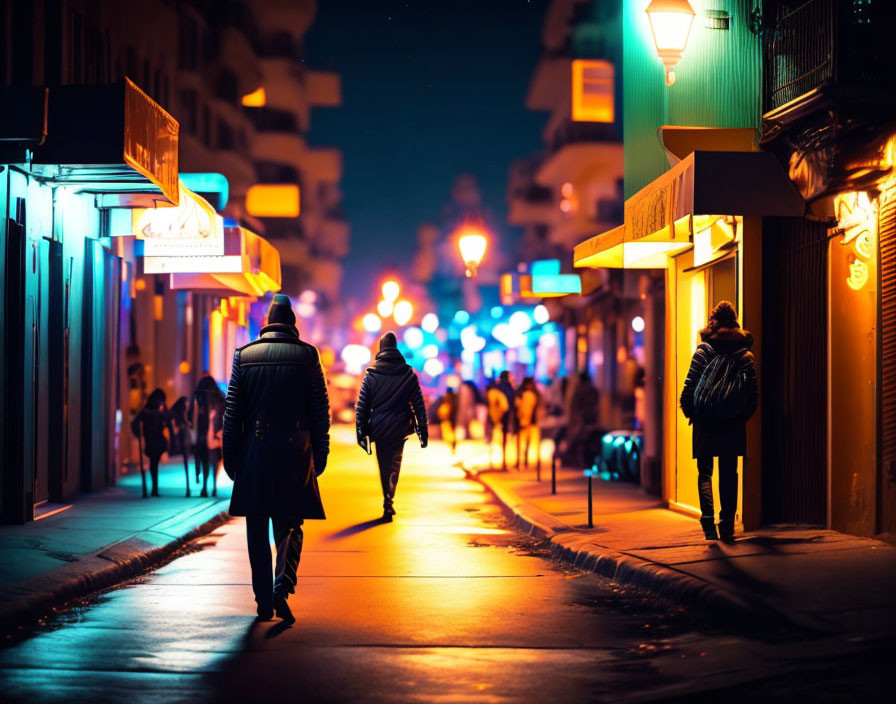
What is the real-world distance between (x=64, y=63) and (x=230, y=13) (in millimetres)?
39387

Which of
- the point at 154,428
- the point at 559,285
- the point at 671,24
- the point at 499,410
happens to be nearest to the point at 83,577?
the point at 671,24

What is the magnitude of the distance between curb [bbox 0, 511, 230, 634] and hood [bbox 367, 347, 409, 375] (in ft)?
12.7

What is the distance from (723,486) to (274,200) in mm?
68755

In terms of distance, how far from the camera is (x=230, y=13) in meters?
55.6

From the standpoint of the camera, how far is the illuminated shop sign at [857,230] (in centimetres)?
1170

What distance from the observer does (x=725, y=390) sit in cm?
1205

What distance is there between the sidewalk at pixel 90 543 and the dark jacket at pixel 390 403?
87.2 inches

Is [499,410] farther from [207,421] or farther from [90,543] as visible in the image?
[90,543]

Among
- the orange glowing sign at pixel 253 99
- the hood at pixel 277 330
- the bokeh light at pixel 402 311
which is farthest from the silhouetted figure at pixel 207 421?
the orange glowing sign at pixel 253 99

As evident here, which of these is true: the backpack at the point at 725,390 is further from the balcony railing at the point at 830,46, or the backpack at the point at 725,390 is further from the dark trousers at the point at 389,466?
the dark trousers at the point at 389,466

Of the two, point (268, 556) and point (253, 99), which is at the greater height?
point (253, 99)

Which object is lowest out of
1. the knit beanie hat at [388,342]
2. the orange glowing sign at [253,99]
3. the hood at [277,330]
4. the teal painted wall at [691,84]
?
the hood at [277,330]

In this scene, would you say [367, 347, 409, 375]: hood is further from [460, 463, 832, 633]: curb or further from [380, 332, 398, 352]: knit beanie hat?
[460, 463, 832, 633]: curb

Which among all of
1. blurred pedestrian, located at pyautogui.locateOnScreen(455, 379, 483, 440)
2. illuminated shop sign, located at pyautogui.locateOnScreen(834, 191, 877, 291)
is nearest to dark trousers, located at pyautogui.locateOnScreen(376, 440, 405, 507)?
illuminated shop sign, located at pyautogui.locateOnScreen(834, 191, 877, 291)
